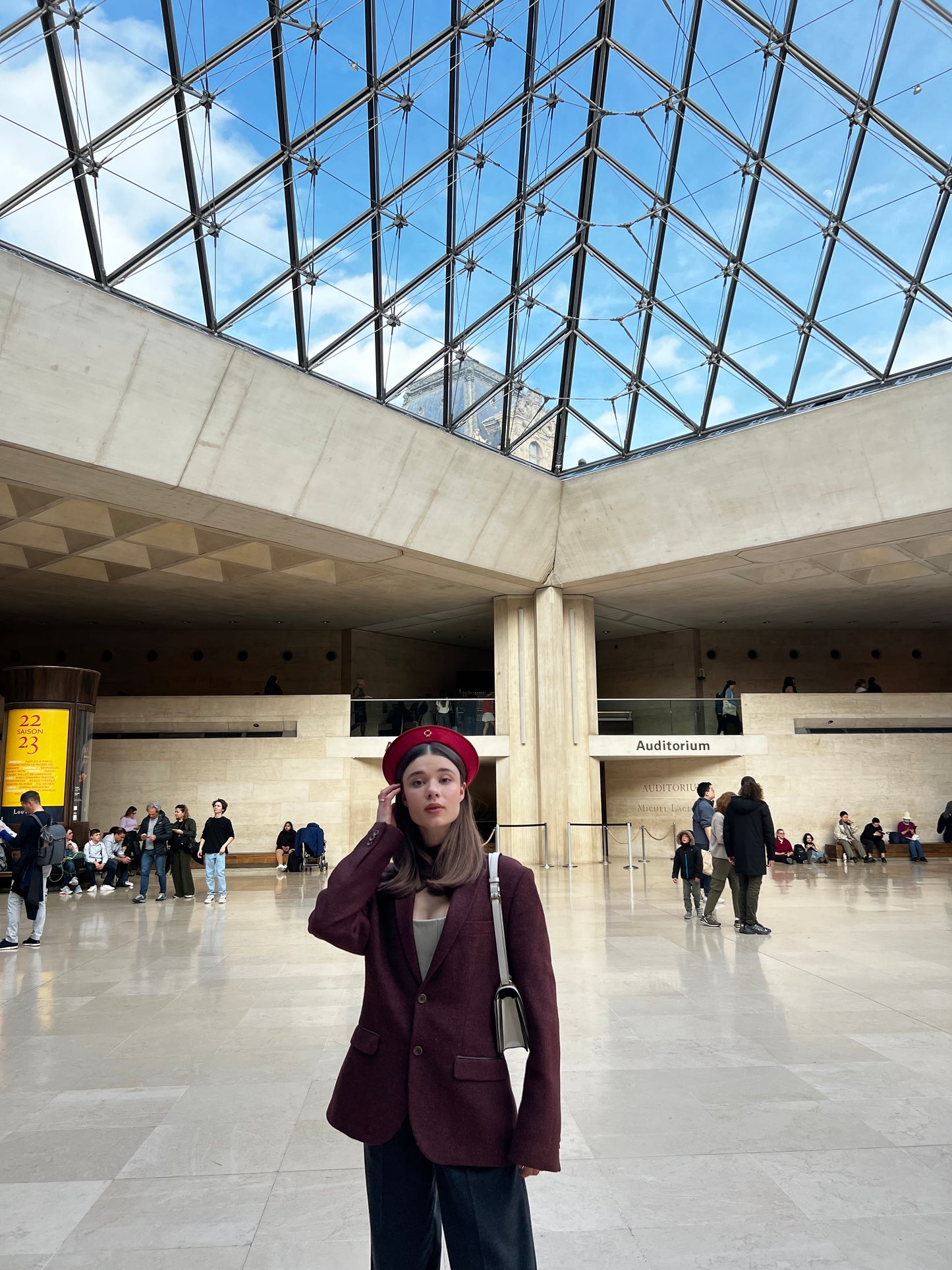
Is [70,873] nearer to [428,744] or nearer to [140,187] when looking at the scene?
[140,187]

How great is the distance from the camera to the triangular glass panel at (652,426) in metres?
24.8

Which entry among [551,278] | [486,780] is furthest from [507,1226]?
[486,780]

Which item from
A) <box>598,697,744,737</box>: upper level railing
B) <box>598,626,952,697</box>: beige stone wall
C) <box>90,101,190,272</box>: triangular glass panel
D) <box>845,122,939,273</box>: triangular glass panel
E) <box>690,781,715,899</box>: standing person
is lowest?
<box>690,781,715,899</box>: standing person

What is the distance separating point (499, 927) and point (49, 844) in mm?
10667

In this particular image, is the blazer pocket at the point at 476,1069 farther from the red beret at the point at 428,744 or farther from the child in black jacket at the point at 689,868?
the child in black jacket at the point at 689,868

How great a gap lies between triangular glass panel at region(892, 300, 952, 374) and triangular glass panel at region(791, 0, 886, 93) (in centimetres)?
497

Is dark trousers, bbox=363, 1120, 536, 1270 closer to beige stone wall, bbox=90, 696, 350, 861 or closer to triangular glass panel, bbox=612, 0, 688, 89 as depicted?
triangular glass panel, bbox=612, 0, 688, 89

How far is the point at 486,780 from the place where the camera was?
38.2 meters

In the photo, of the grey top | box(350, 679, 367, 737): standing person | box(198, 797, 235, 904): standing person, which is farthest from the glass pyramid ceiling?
the grey top

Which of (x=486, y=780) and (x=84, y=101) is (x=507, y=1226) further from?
(x=486, y=780)

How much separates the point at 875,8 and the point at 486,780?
94.8 feet

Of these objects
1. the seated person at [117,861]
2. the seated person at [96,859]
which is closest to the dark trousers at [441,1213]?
the seated person at [96,859]

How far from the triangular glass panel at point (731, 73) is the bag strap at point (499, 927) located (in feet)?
74.1

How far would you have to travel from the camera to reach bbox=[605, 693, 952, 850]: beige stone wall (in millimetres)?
29812
